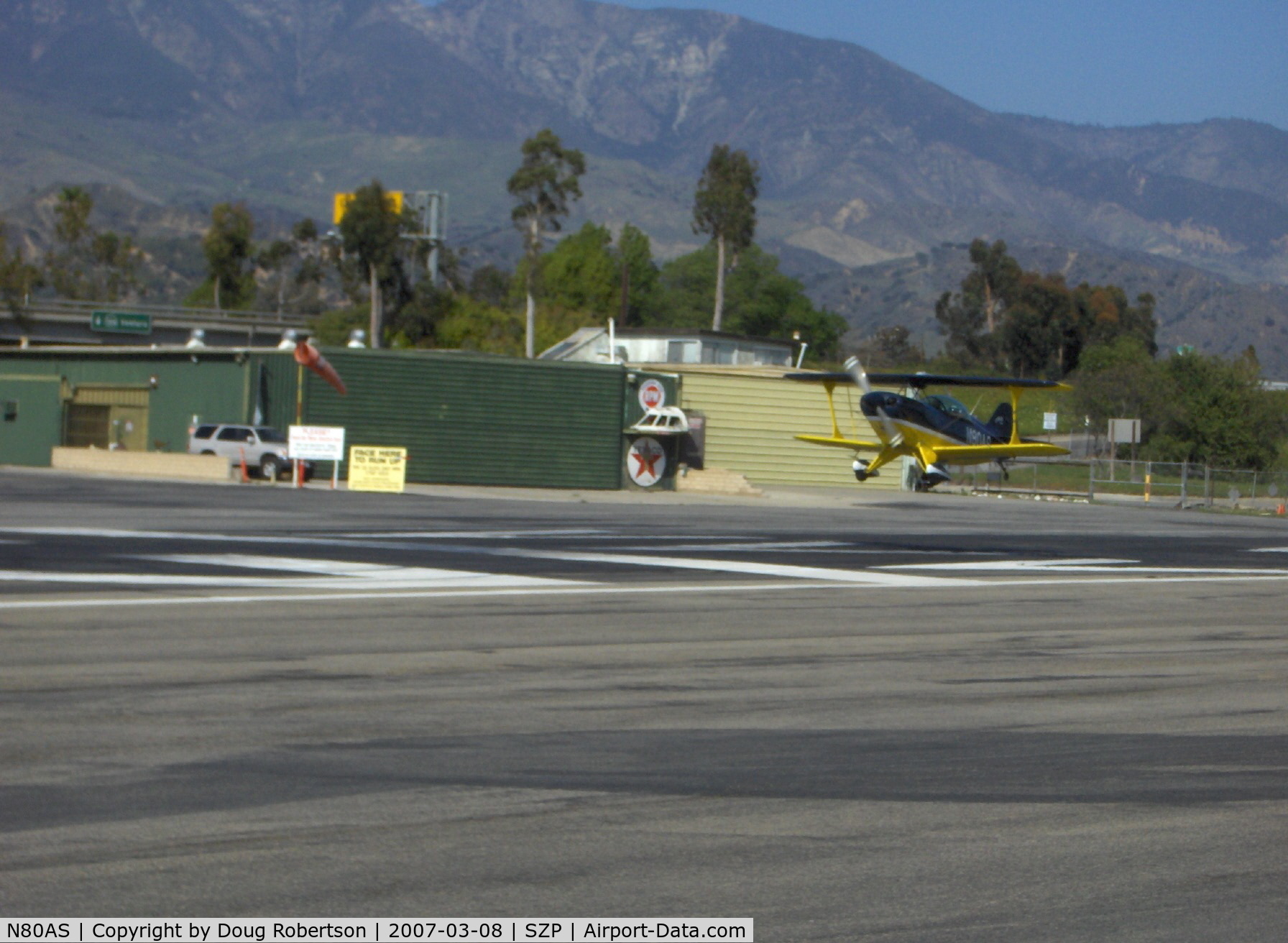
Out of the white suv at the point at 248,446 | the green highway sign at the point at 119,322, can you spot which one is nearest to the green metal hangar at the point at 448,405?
the white suv at the point at 248,446

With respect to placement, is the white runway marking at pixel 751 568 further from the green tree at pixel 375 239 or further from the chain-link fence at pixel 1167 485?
the green tree at pixel 375 239

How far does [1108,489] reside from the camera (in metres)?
59.0

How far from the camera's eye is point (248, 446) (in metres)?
43.5

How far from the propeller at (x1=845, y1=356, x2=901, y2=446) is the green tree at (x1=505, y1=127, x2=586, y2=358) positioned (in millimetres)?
63477

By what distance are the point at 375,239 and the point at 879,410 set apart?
223ft

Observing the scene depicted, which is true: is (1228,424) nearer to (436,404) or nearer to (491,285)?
(436,404)

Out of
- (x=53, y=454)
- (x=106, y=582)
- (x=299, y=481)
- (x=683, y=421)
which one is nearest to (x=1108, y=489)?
(x=683, y=421)

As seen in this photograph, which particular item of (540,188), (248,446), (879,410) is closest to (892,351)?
(540,188)

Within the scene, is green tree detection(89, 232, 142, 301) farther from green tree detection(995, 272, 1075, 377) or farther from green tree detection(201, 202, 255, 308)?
green tree detection(995, 272, 1075, 377)

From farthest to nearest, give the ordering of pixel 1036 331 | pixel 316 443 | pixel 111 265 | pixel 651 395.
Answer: pixel 111 265
pixel 1036 331
pixel 651 395
pixel 316 443

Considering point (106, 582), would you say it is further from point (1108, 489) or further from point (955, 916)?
point (1108, 489)

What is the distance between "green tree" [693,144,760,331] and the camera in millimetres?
112000

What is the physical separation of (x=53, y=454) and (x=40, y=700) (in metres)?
43.8

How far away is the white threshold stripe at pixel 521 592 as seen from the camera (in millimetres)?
12266
